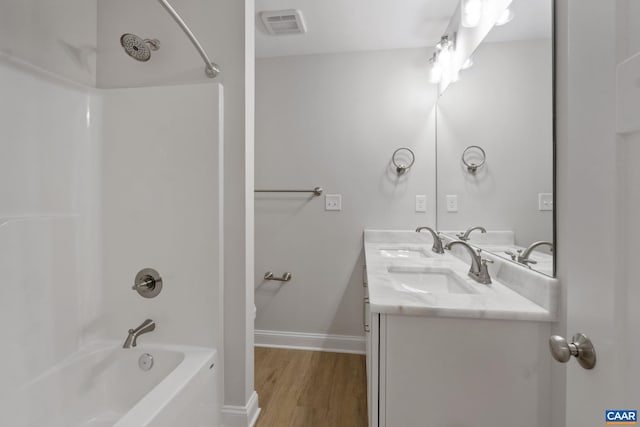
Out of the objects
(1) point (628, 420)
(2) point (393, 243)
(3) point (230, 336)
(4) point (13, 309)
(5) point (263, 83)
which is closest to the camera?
(1) point (628, 420)

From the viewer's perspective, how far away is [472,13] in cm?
144

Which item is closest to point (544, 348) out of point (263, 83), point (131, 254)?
point (131, 254)

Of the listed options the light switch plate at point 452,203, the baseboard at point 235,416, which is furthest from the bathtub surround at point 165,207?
the light switch plate at point 452,203

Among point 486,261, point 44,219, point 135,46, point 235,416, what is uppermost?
point 135,46

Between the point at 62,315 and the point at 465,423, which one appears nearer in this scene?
the point at 465,423

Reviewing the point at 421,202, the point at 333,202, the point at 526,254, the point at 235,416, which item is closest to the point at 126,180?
the point at 235,416

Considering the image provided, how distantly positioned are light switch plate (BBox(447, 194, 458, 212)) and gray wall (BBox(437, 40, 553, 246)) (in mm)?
34

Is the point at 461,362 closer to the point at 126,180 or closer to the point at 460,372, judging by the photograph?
the point at 460,372

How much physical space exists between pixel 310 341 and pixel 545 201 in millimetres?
1838

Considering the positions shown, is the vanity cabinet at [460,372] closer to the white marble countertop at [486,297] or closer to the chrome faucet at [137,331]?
the white marble countertop at [486,297]

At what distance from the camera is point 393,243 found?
6.97 feet

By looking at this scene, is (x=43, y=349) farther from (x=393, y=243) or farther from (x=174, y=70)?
(x=393, y=243)

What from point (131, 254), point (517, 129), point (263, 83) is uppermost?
Result: point (263, 83)

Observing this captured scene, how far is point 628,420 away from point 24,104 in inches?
72.6
